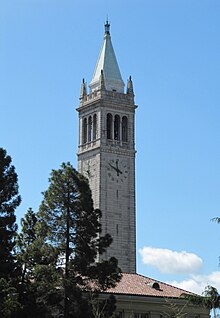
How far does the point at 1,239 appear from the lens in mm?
47469

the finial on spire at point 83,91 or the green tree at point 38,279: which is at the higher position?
the finial on spire at point 83,91

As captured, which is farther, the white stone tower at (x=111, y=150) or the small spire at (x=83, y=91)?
→ the small spire at (x=83, y=91)

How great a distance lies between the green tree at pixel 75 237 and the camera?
48188mm

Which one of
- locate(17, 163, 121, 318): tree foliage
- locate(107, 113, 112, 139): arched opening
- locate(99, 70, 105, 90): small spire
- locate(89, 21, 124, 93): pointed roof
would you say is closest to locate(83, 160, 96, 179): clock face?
locate(107, 113, 112, 139): arched opening

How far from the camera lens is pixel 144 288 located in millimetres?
64500

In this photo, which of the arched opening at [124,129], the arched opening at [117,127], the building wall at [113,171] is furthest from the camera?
the arched opening at [124,129]

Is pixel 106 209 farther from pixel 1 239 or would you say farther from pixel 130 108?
pixel 1 239

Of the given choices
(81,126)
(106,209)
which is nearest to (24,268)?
(106,209)

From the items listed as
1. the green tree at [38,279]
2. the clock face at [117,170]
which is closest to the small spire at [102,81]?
the clock face at [117,170]

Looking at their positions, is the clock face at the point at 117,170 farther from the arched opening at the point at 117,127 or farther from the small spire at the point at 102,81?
the small spire at the point at 102,81

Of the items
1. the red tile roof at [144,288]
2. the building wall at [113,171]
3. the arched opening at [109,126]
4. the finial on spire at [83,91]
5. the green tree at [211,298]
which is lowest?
the green tree at [211,298]

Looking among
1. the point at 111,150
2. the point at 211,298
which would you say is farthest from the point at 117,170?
the point at 211,298

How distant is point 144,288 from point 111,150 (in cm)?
3423

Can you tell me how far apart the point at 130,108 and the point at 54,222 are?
169 ft
